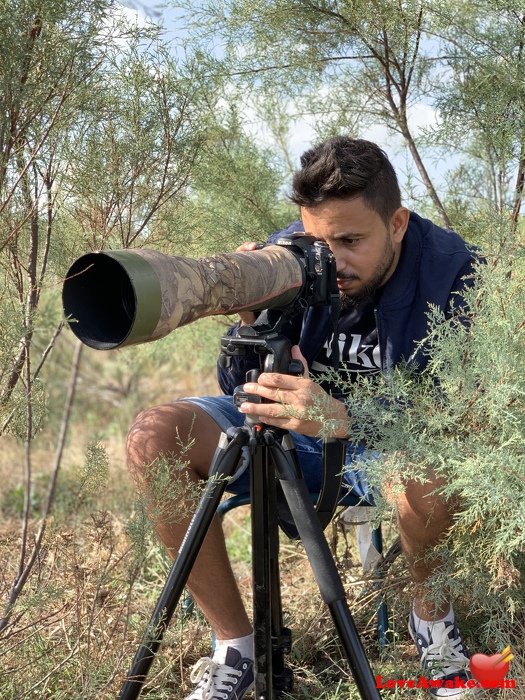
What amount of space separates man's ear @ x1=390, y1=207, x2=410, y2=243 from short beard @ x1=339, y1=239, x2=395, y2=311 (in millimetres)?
55

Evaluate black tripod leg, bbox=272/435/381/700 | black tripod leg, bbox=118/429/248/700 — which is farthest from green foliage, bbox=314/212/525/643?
black tripod leg, bbox=118/429/248/700

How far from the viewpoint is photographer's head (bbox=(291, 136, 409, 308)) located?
81.1 inches

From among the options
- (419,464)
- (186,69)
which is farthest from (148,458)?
(186,69)

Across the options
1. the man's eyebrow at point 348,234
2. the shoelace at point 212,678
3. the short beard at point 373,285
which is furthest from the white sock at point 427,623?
the man's eyebrow at point 348,234

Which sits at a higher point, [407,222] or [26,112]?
[26,112]

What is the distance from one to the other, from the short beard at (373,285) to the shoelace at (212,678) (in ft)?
3.40

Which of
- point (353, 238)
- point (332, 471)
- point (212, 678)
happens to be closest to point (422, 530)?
point (332, 471)

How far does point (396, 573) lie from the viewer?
90.7 inches

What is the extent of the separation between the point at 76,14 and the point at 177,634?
1.67m

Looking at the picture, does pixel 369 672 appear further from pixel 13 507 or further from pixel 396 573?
pixel 13 507

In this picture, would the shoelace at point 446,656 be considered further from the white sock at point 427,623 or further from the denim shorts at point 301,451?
the denim shorts at point 301,451

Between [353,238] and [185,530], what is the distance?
0.90 meters

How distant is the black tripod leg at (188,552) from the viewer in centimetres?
171

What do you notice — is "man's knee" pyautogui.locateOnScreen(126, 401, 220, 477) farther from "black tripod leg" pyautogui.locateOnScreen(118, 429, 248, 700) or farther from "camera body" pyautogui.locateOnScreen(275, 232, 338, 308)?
"camera body" pyautogui.locateOnScreen(275, 232, 338, 308)
